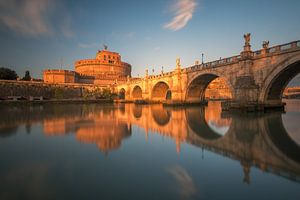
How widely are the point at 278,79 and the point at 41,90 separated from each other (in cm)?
6596

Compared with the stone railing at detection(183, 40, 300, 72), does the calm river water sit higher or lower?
lower

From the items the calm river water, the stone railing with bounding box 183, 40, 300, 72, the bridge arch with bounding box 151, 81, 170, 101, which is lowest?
the calm river water

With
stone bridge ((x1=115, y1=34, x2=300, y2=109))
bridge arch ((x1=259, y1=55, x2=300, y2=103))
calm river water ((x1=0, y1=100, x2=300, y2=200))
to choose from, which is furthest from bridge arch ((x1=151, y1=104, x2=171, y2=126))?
bridge arch ((x1=259, y1=55, x2=300, y2=103))

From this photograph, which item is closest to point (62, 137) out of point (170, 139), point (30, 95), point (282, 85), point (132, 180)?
point (170, 139)

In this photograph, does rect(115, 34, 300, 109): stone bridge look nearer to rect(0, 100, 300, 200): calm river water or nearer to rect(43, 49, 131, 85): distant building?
rect(0, 100, 300, 200): calm river water

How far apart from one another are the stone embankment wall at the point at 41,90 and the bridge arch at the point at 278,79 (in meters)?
56.9

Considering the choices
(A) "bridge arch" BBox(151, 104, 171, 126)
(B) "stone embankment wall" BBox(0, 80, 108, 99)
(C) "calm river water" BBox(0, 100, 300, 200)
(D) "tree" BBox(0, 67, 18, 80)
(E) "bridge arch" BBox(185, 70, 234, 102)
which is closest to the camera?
(C) "calm river water" BBox(0, 100, 300, 200)

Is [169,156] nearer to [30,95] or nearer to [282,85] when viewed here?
[282,85]

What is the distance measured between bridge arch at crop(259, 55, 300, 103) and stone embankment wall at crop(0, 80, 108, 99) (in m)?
56.9

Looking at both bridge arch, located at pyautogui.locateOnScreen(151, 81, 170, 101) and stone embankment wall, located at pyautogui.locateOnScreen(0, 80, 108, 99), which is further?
stone embankment wall, located at pyautogui.locateOnScreen(0, 80, 108, 99)

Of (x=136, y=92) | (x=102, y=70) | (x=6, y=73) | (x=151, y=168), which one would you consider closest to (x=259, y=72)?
(x=151, y=168)

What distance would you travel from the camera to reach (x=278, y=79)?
22.5m

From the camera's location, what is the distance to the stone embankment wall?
5822 centimetres

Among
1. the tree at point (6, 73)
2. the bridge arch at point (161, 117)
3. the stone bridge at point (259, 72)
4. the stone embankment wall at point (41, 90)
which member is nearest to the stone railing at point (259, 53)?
the stone bridge at point (259, 72)
